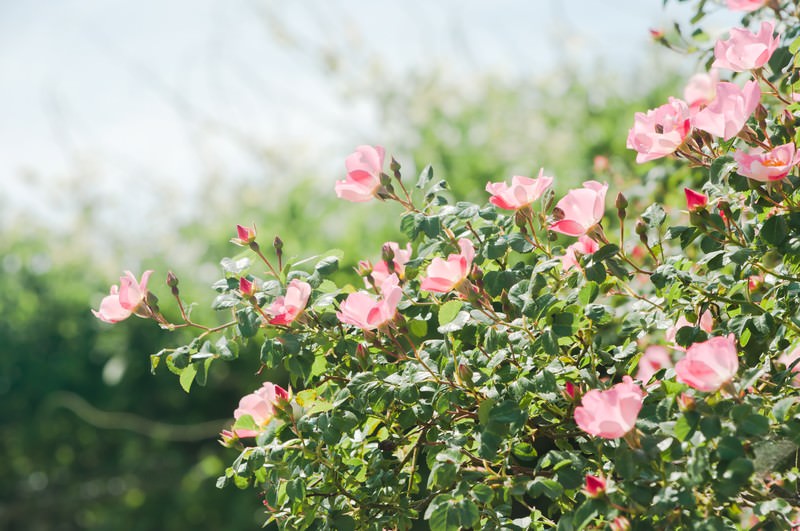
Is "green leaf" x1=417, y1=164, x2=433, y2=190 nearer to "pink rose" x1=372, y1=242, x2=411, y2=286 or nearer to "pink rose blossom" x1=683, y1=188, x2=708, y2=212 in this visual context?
"pink rose" x1=372, y1=242, x2=411, y2=286

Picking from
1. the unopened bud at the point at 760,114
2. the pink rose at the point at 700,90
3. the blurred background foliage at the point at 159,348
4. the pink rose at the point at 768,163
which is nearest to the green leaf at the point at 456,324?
the pink rose at the point at 768,163

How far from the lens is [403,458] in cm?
126

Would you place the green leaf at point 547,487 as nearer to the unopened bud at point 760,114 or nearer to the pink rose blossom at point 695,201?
the pink rose blossom at point 695,201

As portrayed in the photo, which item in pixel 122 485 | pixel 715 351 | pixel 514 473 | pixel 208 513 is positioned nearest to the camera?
pixel 715 351

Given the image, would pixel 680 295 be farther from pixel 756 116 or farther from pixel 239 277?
pixel 239 277

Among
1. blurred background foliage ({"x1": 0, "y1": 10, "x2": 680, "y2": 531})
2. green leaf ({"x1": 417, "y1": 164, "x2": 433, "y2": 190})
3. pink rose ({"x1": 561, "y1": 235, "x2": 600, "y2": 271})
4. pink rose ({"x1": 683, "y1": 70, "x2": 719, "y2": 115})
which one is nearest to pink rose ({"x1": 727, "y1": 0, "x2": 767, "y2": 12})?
pink rose ({"x1": 683, "y1": 70, "x2": 719, "y2": 115})

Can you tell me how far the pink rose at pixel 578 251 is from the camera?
3.86 ft

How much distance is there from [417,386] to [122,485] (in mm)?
4170

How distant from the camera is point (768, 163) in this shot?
105 cm

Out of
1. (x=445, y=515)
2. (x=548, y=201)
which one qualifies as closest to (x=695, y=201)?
(x=548, y=201)

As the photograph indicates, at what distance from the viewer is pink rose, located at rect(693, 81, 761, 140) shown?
106cm

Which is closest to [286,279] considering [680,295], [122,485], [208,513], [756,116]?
[680,295]

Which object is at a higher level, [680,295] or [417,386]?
[680,295]

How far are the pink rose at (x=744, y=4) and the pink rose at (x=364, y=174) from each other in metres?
0.72
